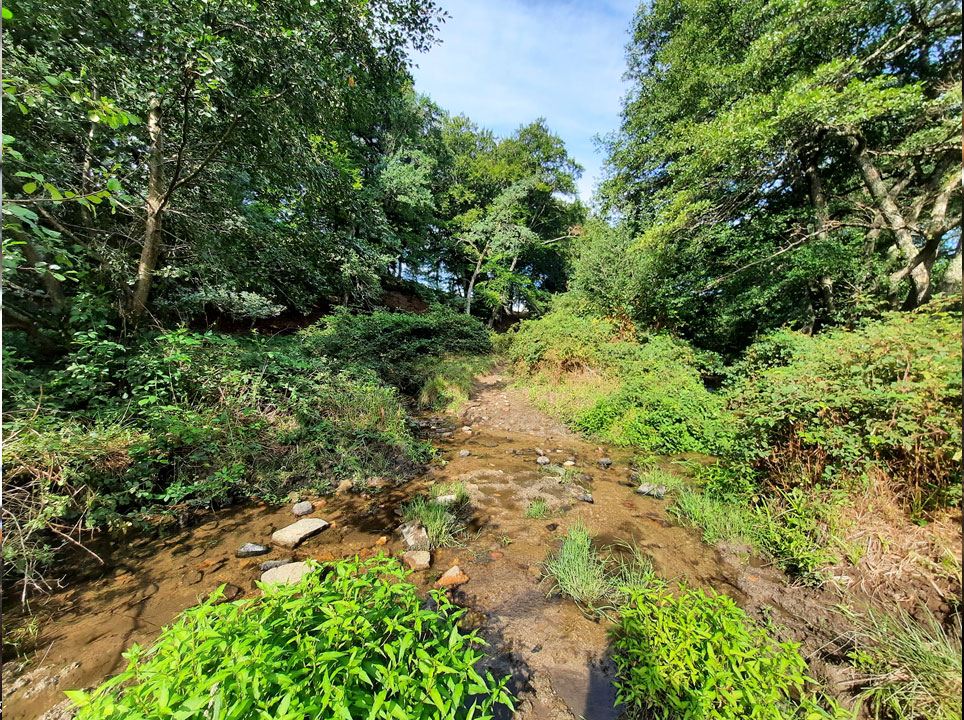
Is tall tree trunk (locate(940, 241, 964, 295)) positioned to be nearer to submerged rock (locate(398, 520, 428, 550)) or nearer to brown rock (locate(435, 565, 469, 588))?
brown rock (locate(435, 565, 469, 588))

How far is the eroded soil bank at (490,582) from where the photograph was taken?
2.09m

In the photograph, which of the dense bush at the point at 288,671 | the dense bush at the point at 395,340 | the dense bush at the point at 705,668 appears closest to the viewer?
the dense bush at the point at 288,671

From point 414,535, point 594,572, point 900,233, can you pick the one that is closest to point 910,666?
point 594,572

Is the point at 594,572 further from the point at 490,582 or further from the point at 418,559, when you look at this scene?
the point at 418,559

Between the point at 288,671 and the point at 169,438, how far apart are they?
372 centimetres

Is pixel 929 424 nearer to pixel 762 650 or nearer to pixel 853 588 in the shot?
pixel 853 588

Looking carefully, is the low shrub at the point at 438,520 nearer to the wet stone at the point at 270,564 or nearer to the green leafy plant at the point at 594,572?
the green leafy plant at the point at 594,572

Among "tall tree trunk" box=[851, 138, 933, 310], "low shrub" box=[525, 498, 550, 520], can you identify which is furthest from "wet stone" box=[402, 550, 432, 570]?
"tall tree trunk" box=[851, 138, 933, 310]

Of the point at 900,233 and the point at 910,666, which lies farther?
the point at 900,233

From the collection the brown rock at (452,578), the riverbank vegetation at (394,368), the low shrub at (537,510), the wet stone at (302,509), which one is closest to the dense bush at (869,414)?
the riverbank vegetation at (394,368)

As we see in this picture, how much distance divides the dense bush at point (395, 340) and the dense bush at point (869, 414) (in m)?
7.62

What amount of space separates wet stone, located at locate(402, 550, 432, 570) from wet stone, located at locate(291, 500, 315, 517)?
4.78 ft

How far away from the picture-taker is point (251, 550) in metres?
3.14

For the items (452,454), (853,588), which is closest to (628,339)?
(452,454)
